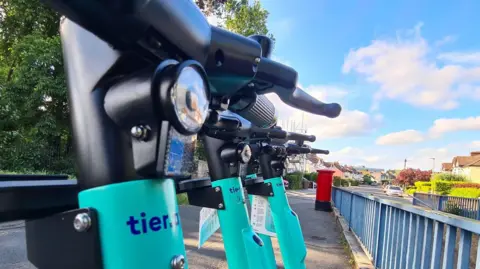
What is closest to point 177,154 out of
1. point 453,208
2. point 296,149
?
point 296,149

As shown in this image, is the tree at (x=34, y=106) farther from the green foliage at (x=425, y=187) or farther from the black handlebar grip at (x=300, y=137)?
the green foliage at (x=425, y=187)

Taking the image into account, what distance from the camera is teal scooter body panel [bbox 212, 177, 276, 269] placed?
184cm

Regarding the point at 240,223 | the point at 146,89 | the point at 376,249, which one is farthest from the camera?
the point at 376,249

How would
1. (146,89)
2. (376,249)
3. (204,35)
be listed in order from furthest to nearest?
(376,249), (204,35), (146,89)

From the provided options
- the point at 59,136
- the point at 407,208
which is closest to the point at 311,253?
the point at 407,208

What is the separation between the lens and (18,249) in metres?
3.98

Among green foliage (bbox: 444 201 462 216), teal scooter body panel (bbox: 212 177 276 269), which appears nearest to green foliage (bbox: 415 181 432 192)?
green foliage (bbox: 444 201 462 216)

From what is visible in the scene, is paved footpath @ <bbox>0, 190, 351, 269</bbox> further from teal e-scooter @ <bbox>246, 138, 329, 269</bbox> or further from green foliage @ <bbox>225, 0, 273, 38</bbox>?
green foliage @ <bbox>225, 0, 273, 38</bbox>

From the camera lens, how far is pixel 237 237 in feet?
6.07

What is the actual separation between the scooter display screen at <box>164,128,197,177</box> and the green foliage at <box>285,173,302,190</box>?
24.8 meters

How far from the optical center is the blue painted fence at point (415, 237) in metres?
1.77

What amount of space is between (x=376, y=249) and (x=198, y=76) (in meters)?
4.08

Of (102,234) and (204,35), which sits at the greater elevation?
(204,35)

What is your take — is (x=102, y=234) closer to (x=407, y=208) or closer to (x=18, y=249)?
(x=407, y=208)
